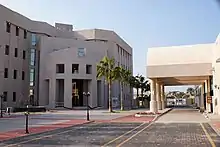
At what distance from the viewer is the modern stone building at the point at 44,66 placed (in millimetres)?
65188

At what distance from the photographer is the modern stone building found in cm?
6519

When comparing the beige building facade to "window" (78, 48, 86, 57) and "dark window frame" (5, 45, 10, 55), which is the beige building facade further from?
"dark window frame" (5, 45, 10, 55)

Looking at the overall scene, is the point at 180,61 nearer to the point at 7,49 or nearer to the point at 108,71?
the point at 108,71

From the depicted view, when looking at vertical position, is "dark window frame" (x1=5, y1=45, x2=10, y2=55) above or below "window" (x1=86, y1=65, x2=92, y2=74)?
above

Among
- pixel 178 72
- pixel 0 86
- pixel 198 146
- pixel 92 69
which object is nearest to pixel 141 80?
pixel 92 69

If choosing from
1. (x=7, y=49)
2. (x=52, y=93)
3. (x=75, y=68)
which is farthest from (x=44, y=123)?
(x=75, y=68)

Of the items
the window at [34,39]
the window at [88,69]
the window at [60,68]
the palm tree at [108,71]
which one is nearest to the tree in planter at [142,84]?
the window at [88,69]

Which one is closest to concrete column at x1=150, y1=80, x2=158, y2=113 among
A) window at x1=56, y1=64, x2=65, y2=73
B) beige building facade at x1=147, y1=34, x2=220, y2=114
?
beige building facade at x1=147, y1=34, x2=220, y2=114

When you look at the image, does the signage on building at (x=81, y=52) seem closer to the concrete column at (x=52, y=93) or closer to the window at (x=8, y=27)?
the concrete column at (x=52, y=93)

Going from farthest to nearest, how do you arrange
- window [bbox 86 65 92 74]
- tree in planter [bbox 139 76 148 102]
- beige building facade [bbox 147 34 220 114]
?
tree in planter [bbox 139 76 148 102], window [bbox 86 65 92 74], beige building facade [bbox 147 34 220 114]

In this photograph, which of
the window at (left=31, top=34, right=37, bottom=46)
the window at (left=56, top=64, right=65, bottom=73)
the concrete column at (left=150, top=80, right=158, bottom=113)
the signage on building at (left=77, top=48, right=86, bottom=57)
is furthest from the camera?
the window at (left=31, top=34, right=37, bottom=46)

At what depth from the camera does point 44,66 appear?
233 ft

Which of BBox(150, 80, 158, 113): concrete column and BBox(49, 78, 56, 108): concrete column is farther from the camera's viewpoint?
BBox(49, 78, 56, 108): concrete column

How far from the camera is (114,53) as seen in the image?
280 feet
